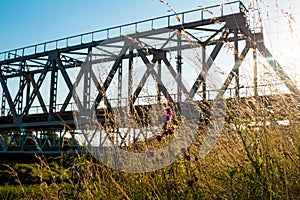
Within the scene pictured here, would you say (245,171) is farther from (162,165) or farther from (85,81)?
(85,81)

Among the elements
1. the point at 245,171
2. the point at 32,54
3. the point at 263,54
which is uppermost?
the point at 32,54

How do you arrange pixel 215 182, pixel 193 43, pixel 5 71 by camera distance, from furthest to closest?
pixel 5 71
pixel 193 43
pixel 215 182

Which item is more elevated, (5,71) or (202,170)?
(5,71)

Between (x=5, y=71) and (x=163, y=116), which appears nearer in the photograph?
(x=163, y=116)

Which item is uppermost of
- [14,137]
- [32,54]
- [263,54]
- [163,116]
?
[32,54]

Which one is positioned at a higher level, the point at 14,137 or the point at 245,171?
the point at 245,171

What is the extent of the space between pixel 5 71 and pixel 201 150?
27120mm

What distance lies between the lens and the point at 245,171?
8.02 ft

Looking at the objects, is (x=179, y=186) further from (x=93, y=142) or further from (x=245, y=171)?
A: (x=93, y=142)

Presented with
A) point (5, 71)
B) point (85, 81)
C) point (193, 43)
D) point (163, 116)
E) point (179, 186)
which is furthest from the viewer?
point (5, 71)

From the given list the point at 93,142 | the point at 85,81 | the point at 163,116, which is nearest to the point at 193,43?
the point at 163,116

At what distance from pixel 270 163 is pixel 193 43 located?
1.19m

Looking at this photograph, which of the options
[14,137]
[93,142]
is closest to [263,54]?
[93,142]

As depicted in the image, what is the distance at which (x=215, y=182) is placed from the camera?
2.63 meters
